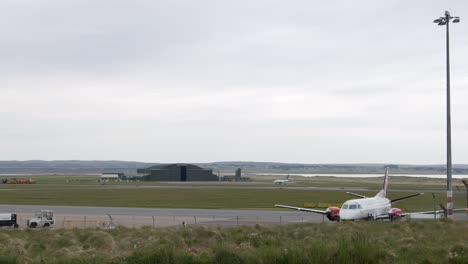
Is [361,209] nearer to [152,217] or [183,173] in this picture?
[152,217]

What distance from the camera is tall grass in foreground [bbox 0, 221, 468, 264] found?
647 inches

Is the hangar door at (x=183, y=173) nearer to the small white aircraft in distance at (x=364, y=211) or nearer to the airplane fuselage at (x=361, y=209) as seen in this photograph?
the small white aircraft in distance at (x=364, y=211)

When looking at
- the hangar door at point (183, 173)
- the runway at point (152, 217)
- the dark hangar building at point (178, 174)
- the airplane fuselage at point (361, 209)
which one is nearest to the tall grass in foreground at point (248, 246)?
the airplane fuselage at point (361, 209)

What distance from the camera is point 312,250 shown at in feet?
53.9

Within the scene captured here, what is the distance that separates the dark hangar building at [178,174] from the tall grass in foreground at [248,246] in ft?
444

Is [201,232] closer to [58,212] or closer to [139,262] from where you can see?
[139,262]

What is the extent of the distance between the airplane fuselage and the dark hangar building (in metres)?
124

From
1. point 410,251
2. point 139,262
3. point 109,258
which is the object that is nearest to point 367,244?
point 410,251

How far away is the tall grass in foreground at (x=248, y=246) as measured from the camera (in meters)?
16.4

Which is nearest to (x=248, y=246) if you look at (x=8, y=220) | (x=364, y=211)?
A: (x=364, y=211)

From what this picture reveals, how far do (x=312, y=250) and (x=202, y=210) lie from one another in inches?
2070

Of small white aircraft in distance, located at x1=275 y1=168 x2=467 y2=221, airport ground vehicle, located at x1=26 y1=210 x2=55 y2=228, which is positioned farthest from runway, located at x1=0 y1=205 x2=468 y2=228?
small white aircraft in distance, located at x1=275 y1=168 x2=467 y2=221

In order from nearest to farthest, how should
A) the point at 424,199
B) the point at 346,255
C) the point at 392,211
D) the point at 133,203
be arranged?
1. the point at 346,255
2. the point at 392,211
3. the point at 133,203
4. the point at 424,199

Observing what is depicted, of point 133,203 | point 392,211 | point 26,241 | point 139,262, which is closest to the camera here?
point 139,262
